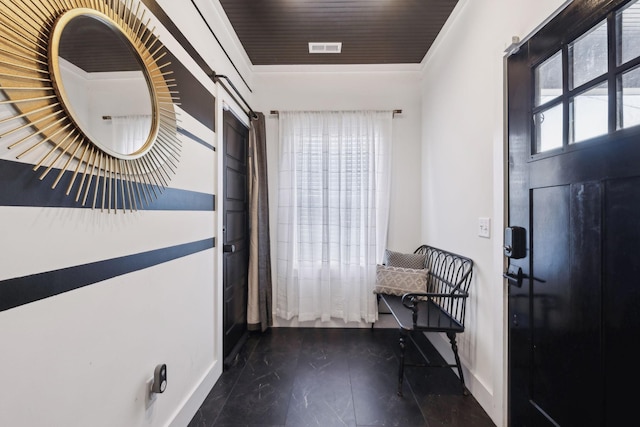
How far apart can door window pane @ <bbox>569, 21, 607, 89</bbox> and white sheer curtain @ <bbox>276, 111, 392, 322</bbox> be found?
67.1 inches

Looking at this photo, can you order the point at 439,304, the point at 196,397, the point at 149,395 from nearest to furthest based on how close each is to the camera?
the point at 149,395 → the point at 196,397 → the point at 439,304

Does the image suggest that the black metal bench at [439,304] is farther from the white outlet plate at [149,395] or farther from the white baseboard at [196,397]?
the white outlet plate at [149,395]

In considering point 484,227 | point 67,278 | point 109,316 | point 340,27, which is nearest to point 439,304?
point 484,227

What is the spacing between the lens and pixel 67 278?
84 centimetres

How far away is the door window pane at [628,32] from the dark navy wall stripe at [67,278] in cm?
205

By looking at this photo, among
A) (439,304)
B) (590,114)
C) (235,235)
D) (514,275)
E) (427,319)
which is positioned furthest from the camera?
(235,235)

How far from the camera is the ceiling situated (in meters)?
1.97

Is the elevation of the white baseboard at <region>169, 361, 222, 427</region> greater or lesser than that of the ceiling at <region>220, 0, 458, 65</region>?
lesser

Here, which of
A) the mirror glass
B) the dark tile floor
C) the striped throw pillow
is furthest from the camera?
the striped throw pillow

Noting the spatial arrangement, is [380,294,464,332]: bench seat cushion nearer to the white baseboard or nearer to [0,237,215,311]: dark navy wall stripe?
the white baseboard

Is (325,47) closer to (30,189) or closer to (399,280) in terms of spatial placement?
(399,280)

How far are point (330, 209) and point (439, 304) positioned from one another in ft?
4.45

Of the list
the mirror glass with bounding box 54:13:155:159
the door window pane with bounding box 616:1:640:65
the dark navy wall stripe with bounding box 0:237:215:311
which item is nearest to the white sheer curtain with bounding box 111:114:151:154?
the mirror glass with bounding box 54:13:155:159

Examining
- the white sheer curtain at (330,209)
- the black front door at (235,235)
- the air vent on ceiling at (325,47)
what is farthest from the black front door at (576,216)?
the black front door at (235,235)
